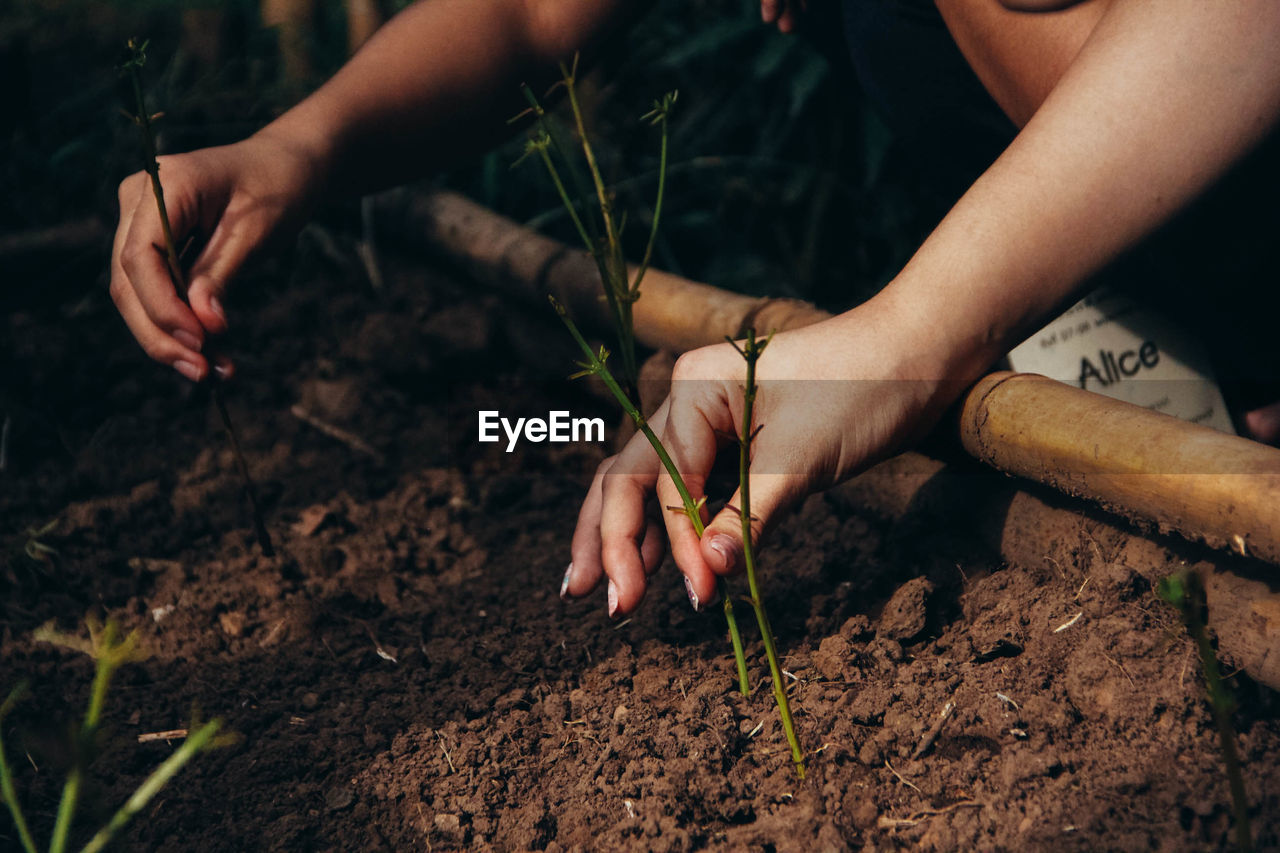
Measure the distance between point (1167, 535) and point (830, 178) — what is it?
5.24ft

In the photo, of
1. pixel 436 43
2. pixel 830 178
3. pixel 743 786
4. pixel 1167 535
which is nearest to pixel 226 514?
pixel 436 43

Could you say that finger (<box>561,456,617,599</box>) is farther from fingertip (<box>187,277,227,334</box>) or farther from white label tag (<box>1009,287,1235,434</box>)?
white label tag (<box>1009,287,1235,434</box>)

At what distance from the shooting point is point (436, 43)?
69.2 inches

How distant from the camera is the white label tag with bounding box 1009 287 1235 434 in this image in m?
1.57

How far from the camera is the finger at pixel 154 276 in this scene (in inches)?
53.1

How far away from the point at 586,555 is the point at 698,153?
1775 mm

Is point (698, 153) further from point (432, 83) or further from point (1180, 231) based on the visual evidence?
point (1180, 231)

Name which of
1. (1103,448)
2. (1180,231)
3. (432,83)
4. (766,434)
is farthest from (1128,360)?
(432,83)

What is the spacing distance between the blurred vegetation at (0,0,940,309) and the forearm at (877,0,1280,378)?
→ 115cm

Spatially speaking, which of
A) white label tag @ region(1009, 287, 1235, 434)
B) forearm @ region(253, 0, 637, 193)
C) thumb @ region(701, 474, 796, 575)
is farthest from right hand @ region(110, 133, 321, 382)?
white label tag @ region(1009, 287, 1235, 434)

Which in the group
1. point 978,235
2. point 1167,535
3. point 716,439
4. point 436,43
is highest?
point 436,43

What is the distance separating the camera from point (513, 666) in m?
1.30

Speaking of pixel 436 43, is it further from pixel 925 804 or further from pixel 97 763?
pixel 925 804

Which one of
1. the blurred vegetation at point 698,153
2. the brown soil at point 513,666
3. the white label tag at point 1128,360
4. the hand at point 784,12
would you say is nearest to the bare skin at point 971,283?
the brown soil at point 513,666
